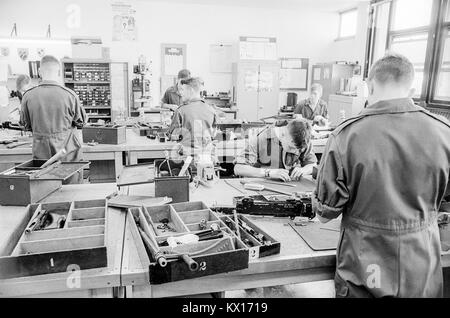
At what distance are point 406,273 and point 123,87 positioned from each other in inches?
236

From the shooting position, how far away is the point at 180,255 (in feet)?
4.33

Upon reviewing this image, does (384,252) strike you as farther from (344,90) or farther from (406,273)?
(344,90)

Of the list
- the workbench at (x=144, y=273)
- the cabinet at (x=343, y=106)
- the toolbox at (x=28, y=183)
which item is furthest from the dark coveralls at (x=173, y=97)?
the workbench at (x=144, y=273)

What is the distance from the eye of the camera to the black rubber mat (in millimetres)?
1597

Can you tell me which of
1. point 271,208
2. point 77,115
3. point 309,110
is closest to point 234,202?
point 271,208

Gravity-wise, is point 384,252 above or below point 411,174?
below

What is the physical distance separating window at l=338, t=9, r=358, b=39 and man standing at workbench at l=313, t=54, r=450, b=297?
23.0ft

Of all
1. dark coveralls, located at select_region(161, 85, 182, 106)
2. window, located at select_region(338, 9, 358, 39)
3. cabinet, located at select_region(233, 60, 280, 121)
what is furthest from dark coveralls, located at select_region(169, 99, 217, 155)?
window, located at select_region(338, 9, 358, 39)

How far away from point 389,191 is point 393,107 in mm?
303

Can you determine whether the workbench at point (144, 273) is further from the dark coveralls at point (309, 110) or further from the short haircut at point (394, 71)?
the dark coveralls at point (309, 110)

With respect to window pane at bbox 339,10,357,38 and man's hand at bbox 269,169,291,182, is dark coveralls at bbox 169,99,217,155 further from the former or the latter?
window pane at bbox 339,10,357,38

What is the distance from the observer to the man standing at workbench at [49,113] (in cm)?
330
